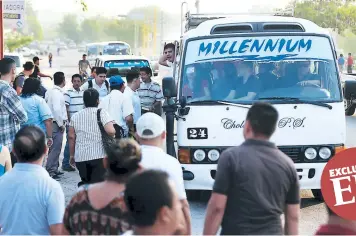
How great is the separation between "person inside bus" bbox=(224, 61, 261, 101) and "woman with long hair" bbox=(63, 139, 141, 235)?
5017mm

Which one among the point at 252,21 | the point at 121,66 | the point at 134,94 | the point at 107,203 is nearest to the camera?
the point at 107,203

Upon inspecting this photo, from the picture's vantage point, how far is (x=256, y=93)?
9.11m

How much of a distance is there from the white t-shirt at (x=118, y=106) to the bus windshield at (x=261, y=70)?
1.06m

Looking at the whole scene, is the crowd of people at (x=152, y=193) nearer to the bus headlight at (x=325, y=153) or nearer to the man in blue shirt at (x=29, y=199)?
the man in blue shirt at (x=29, y=199)

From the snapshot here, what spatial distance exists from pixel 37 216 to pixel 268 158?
1.48 metres

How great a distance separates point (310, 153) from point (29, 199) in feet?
16.0

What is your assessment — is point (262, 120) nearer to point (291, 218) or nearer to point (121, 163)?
point (291, 218)

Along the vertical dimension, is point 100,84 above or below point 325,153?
above

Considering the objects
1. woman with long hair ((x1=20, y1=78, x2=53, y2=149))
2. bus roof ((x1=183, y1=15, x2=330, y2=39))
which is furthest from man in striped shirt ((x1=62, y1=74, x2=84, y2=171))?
bus roof ((x1=183, y1=15, x2=330, y2=39))

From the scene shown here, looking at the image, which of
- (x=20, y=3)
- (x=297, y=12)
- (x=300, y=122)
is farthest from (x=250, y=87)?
(x=297, y=12)

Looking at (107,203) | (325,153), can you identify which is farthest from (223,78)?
(107,203)

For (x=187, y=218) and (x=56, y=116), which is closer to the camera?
(x=187, y=218)

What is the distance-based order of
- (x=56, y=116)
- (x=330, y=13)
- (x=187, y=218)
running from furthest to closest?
(x=330, y=13)
(x=56, y=116)
(x=187, y=218)

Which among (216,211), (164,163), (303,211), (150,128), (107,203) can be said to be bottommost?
(303,211)
